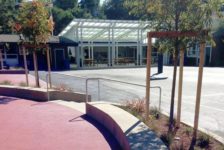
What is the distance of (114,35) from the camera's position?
104 feet

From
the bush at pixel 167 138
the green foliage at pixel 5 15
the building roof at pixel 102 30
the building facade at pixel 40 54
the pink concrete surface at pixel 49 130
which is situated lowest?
the pink concrete surface at pixel 49 130

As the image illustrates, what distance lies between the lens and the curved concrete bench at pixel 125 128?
425 centimetres

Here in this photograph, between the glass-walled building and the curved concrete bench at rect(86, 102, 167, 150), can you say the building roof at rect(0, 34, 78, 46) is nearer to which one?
the glass-walled building

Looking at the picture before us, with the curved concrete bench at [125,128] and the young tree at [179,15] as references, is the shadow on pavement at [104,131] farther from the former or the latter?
the young tree at [179,15]

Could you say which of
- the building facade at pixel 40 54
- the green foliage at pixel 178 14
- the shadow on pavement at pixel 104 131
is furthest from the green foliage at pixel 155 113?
the building facade at pixel 40 54

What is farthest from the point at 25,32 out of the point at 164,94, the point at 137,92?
the point at 164,94

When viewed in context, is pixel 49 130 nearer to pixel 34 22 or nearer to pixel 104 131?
pixel 104 131

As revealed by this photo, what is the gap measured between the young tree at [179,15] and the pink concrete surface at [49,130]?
1819 mm

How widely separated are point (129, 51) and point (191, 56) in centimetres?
873

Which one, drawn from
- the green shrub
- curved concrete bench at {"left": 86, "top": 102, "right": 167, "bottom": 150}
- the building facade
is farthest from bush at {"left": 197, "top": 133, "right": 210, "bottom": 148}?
the building facade

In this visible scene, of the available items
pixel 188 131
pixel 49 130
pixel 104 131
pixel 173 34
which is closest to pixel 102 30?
pixel 49 130

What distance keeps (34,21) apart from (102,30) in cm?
1912

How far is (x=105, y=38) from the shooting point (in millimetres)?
32781

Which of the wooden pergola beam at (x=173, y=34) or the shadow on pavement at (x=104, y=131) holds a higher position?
the wooden pergola beam at (x=173, y=34)
